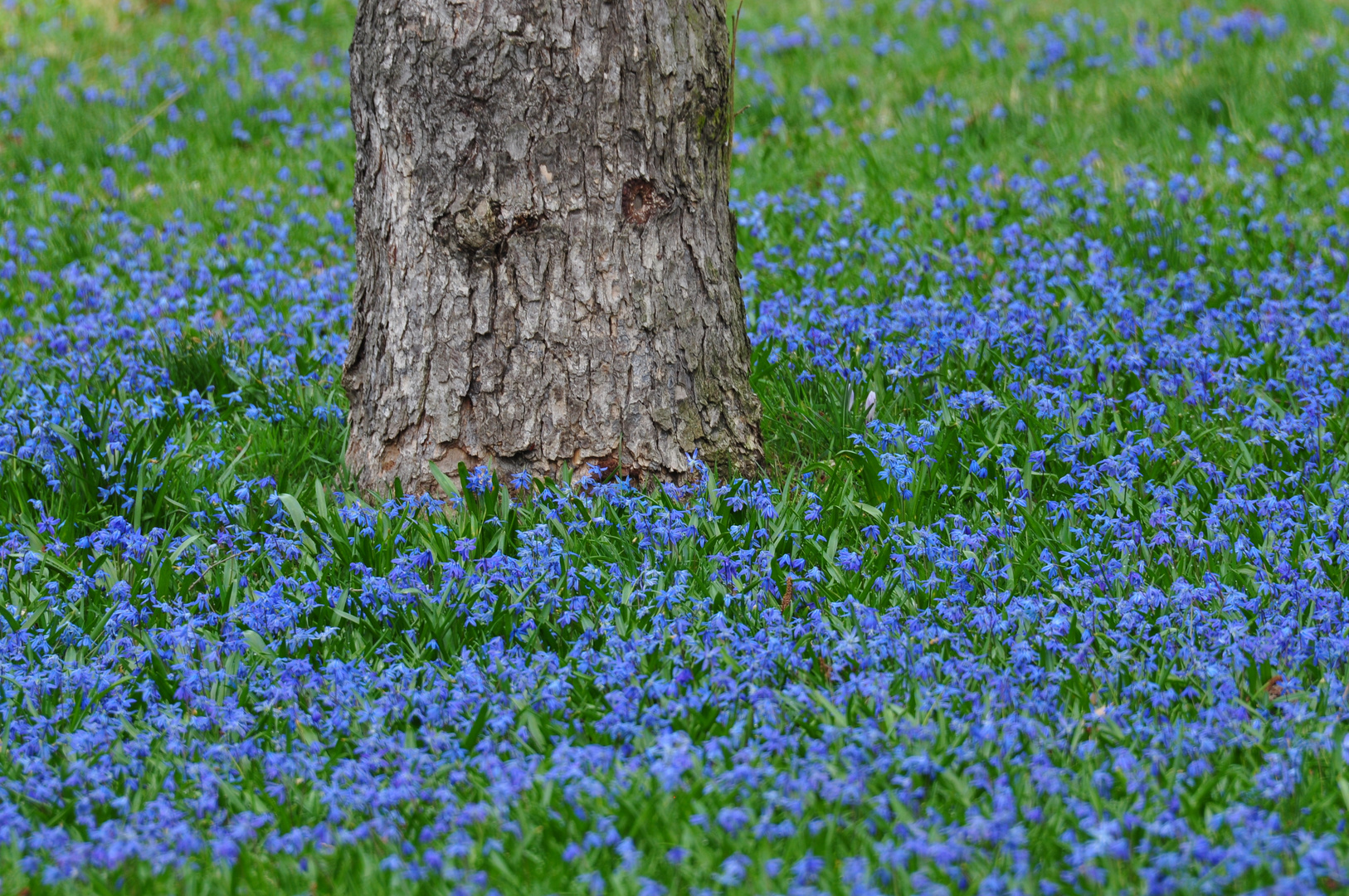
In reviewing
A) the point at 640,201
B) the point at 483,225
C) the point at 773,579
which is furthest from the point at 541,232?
the point at 773,579

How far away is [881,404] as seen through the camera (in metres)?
4.84

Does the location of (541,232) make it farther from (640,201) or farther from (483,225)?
(640,201)

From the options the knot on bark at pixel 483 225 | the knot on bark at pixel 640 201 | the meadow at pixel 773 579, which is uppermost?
the knot on bark at pixel 640 201

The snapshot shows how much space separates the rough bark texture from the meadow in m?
0.26

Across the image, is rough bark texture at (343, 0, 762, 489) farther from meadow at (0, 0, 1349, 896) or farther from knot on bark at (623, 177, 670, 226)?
meadow at (0, 0, 1349, 896)

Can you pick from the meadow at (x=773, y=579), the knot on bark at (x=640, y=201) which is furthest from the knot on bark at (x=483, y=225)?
the meadow at (x=773, y=579)

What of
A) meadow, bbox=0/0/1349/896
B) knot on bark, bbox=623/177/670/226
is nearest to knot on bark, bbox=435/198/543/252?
knot on bark, bbox=623/177/670/226

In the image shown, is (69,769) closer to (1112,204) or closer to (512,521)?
(512,521)

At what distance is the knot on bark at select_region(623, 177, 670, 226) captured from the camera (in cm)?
404

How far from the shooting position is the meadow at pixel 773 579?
2615 millimetres

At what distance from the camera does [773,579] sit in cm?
366

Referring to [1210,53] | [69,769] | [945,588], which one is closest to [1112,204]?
[1210,53]

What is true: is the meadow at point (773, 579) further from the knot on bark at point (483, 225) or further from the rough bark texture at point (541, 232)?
the knot on bark at point (483, 225)

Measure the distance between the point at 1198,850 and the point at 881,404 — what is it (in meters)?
2.65
